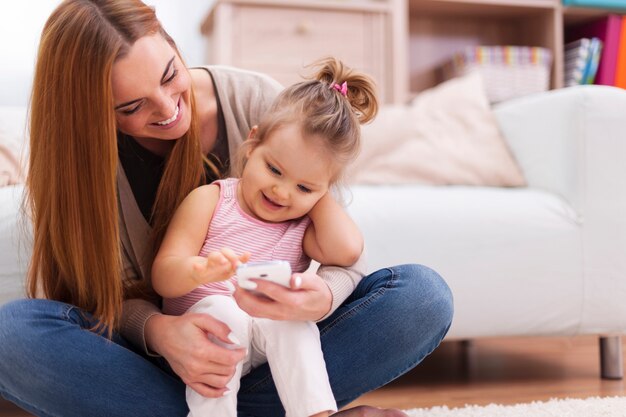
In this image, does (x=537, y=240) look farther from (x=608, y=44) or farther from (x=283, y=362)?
(x=608, y=44)

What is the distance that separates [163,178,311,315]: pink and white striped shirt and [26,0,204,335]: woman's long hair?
0.36 feet

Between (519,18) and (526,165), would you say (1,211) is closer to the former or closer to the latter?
(526,165)

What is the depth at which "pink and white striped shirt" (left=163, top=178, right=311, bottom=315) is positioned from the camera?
1.05 metres

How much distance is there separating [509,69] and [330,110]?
1.56m

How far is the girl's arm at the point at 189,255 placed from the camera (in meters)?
0.86

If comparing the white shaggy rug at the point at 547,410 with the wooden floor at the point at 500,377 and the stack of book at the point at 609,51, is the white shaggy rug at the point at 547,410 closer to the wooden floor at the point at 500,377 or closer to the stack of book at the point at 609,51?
the wooden floor at the point at 500,377

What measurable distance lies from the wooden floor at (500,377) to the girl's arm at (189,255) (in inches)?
23.4

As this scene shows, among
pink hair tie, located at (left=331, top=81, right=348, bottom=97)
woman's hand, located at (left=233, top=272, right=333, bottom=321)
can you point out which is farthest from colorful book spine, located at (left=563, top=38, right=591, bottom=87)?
woman's hand, located at (left=233, top=272, right=333, bottom=321)

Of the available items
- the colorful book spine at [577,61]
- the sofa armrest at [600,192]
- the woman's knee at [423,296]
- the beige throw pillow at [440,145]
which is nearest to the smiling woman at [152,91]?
the woman's knee at [423,296]

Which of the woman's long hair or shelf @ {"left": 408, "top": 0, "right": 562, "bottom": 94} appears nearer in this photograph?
the woman's long hair

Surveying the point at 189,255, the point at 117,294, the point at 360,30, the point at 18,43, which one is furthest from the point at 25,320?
the point at 360,30

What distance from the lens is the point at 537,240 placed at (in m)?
1.53

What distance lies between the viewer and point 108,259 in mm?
1014

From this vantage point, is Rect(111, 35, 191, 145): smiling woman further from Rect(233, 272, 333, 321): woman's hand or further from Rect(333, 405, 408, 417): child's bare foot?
Rect(333, 405, 408, 417): child's bare foot
